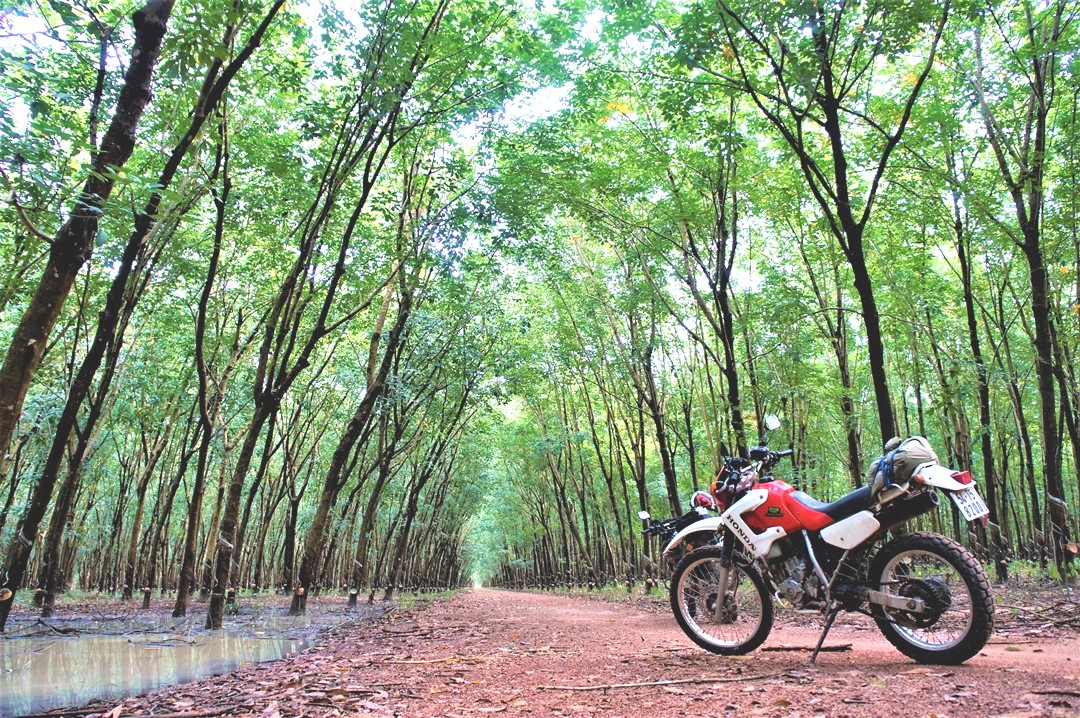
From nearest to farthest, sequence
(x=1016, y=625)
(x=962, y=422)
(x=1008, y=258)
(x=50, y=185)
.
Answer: (x=50, y=185) → (x=1016, y=625) → (x=1008, y=258) → (x=962, y=422)

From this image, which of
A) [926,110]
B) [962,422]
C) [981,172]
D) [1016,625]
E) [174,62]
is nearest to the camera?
[174,62]

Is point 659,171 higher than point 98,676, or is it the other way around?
point 659,171

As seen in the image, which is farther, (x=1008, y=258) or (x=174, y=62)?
(x=1008, y=258)

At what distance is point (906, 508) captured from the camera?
13.3ft

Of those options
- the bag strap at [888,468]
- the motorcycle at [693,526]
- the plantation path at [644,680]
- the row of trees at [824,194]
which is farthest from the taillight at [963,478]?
the row of trees at [824,194]

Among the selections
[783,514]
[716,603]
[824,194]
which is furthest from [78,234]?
[824,194]

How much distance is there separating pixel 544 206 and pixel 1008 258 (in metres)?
12.1

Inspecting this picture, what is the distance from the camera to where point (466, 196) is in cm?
1114

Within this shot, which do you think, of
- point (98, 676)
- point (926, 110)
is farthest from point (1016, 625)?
point (98, 676)

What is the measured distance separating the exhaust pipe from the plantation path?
912 mm

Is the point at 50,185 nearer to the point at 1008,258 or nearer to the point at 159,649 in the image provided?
the point at 159,649

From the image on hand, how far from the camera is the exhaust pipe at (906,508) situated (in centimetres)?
396

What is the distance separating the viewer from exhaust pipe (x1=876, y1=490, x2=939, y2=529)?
3963 millimetres

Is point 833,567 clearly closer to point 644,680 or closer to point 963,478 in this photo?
point 963,478
